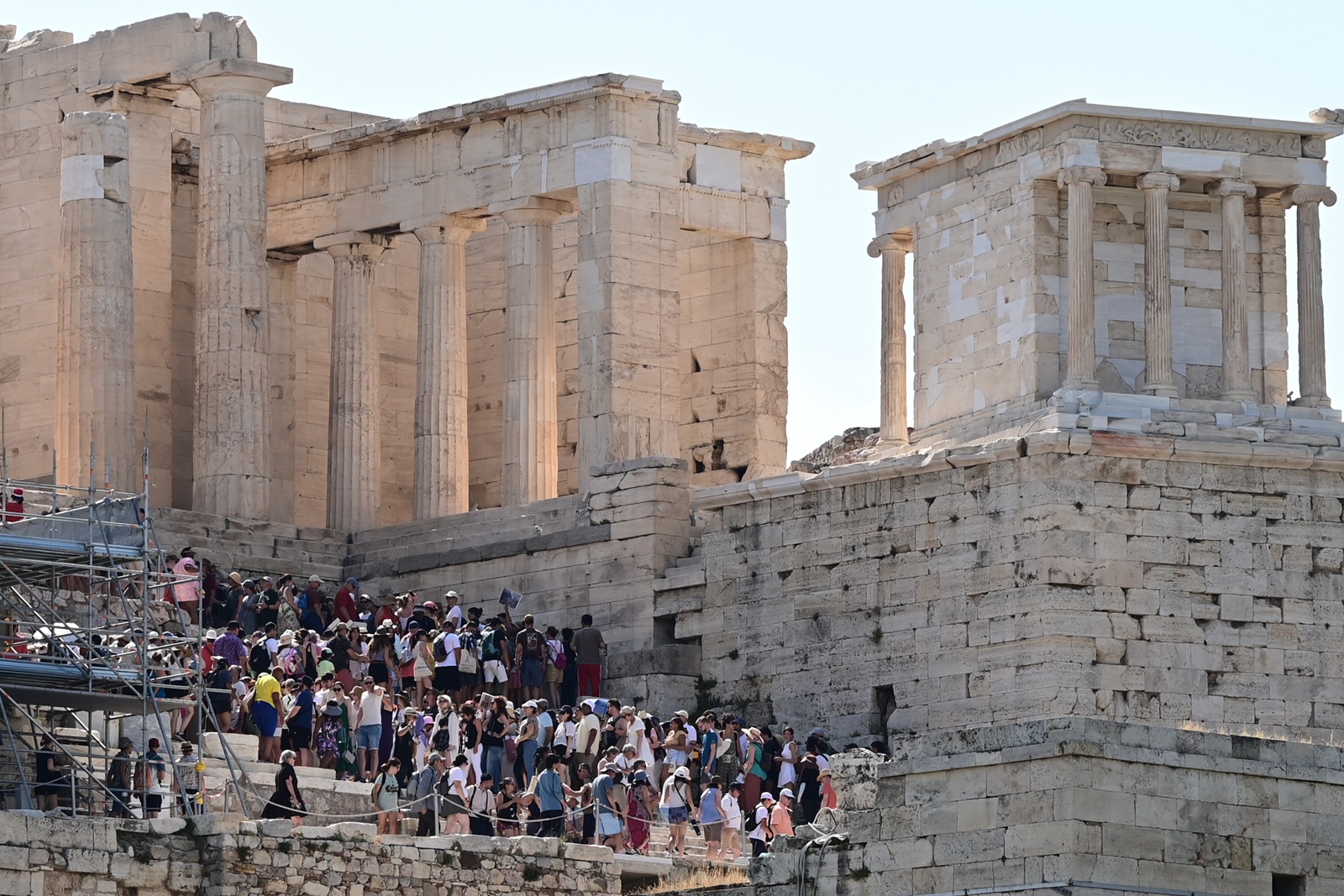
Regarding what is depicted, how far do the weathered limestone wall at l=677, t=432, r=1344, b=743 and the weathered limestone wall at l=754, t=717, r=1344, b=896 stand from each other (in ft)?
31.8

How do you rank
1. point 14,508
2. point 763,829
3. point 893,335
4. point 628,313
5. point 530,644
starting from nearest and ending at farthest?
point 763,829 → point 14,508 → point 530,644 → point 893,335 → point 628,313

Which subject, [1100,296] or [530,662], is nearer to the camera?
[530,662]

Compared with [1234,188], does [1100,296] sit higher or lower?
lower

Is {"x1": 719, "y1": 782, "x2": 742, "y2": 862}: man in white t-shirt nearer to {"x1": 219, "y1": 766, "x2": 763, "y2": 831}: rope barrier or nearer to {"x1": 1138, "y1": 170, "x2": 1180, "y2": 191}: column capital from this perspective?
{"x1": 219, "y1": 766, "x2": 763, "y2": 831}: rope barrier

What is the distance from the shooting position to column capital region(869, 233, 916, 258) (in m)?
50.4

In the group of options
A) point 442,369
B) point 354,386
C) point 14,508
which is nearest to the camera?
point 14,508

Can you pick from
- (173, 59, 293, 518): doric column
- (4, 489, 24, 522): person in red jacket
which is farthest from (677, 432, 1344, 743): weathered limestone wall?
(173, 59, 293, 518): doric column

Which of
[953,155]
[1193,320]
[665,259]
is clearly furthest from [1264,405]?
[665,259]

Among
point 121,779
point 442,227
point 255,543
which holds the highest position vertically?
point 442,227

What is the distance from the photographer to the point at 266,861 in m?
36.8

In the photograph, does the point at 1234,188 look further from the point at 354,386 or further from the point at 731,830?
the point at 354,386

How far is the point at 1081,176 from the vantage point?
46.8 m

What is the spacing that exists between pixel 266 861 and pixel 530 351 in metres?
18.8

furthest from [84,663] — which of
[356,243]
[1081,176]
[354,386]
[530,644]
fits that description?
[356,243]
